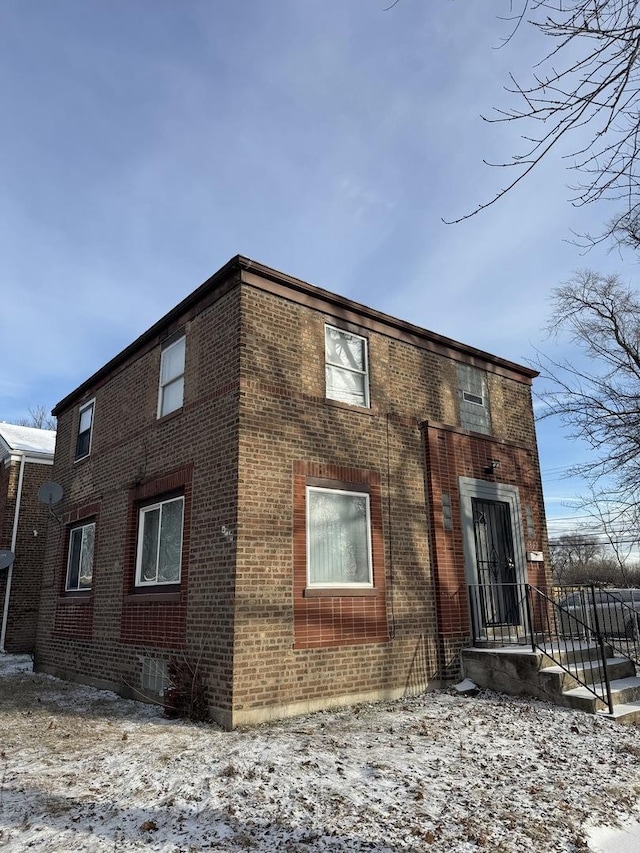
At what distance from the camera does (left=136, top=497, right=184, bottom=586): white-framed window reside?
923cm

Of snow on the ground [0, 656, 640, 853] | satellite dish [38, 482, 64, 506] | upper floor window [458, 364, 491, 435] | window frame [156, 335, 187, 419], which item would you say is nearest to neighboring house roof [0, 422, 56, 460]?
satellite dish [38, 482, 64, 506]

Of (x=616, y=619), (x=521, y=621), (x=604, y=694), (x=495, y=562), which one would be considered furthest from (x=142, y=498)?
(x=616, y=619)

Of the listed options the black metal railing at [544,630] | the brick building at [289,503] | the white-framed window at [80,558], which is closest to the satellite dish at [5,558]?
the white-framed window at [80,558]

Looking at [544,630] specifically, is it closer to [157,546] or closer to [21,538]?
[157,546]

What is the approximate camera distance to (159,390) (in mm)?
10508

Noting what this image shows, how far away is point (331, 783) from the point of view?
495 centimetres

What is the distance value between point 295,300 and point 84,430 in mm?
6739

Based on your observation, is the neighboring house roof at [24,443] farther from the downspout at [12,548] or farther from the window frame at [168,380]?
the window frame at [168,380]

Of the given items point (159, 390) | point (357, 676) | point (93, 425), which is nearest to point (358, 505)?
→ point (357, 676)

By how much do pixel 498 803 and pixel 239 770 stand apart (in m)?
2.17

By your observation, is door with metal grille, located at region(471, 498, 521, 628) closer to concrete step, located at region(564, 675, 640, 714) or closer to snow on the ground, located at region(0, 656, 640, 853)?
concrete step, located at region(564, 675, 640, 714)

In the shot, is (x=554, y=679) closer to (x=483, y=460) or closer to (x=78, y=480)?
(x=483, y=460)

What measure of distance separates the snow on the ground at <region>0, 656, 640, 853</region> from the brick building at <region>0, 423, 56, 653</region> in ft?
36.0

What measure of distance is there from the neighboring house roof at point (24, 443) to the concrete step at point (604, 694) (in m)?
15.6
